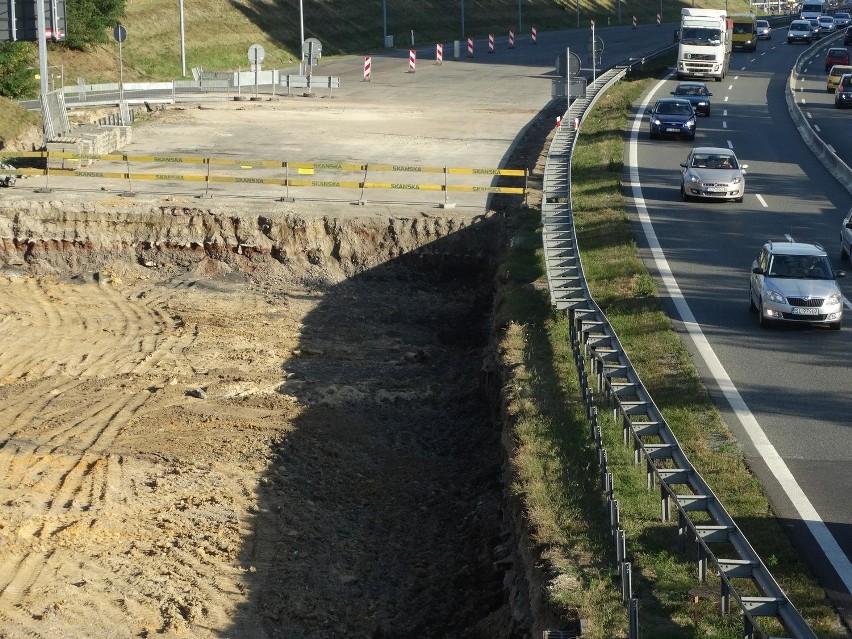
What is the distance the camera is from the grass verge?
1137 cm

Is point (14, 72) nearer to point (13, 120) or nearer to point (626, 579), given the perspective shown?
point (13, 120)

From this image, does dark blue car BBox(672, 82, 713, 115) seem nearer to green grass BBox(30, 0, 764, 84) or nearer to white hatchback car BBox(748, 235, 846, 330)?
green grass BBox(30, 0, 764, 84)

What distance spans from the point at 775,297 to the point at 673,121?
23.9 metres

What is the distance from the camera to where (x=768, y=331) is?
72.7ft

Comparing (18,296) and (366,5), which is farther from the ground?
(366,5)

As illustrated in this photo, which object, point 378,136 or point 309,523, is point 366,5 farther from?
point 309,523

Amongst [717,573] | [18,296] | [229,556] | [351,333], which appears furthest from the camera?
[18,296]

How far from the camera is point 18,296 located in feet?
91.6

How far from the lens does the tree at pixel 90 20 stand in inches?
2511

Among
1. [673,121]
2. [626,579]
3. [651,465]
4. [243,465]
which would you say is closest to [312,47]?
[673,121]

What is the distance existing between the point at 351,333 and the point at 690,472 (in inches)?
527

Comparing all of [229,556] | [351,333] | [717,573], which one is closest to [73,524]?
[229,556]

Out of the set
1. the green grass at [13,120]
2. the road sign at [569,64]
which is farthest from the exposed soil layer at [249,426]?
the green grass at [13,120]

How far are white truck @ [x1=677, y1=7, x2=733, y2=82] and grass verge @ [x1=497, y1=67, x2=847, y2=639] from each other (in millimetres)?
38579
